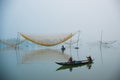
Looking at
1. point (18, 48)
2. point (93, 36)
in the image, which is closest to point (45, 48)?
point (18, 48)

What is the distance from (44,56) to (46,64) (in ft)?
0.32

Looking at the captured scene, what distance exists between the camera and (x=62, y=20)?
227 cm

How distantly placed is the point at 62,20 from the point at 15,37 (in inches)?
22.8

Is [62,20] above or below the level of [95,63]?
above

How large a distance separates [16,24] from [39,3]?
14.2 inches

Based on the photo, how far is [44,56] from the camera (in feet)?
7.38

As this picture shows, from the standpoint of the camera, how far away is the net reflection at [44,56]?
2.23 meters

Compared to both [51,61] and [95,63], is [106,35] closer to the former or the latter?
[95,63]

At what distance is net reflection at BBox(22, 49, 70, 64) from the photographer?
2.23 meters

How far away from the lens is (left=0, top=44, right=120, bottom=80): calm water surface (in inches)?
87.9

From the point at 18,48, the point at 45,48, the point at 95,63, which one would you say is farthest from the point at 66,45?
the point at 18,48

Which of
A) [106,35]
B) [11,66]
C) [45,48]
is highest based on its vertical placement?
[106,35]

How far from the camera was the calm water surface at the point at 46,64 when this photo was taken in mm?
2232

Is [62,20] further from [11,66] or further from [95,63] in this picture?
[11,66]
